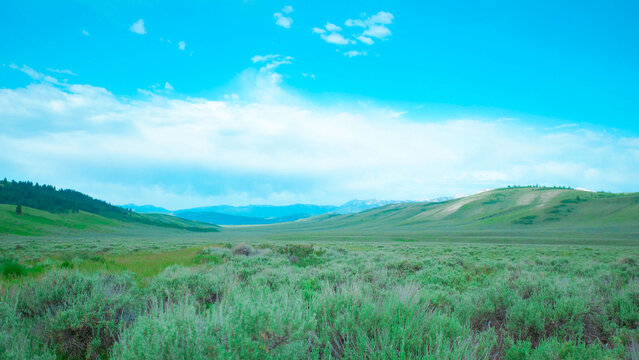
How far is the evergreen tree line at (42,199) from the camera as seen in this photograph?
12338cm

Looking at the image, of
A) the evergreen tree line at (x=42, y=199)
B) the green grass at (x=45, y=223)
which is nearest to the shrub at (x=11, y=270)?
the green grass at (x=45, y=223)

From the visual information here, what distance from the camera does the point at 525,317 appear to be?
16.6ft

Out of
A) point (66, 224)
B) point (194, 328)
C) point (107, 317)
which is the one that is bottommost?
point (66, 224)

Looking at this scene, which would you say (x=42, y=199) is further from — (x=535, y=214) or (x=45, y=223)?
(x=535, y=214)

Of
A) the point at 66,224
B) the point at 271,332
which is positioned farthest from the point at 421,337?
the point at 66,224

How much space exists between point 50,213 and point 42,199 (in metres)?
28.5

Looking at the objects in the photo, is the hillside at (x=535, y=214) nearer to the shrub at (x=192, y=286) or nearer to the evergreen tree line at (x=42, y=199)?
the shrub at (x=192, y=286)

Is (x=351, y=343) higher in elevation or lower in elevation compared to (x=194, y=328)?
lower

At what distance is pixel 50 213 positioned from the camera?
11100cm

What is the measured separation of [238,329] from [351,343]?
4.68ft

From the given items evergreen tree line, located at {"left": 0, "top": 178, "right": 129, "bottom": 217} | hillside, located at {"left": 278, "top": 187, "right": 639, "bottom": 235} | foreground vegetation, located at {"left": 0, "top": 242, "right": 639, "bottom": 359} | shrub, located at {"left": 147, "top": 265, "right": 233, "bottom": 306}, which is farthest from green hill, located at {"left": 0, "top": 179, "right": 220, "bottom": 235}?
hillside, located at {"left": 278, "top": 187, "right": 639, "bottom": 235}

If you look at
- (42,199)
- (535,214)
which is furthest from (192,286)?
(42,199)

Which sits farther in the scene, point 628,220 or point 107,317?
point 628,220

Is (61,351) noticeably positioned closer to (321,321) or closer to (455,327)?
(321,321)
